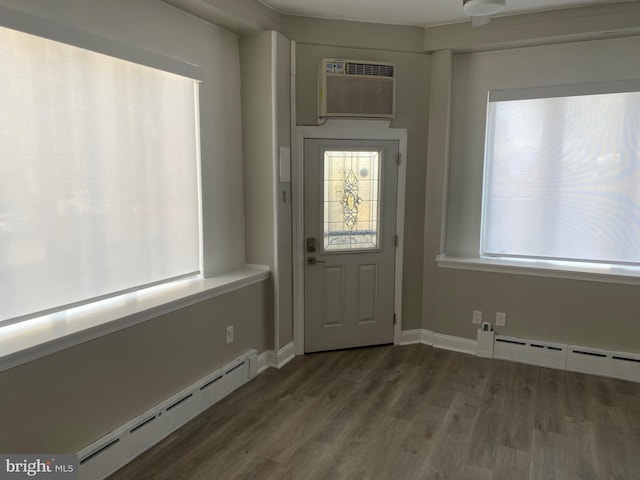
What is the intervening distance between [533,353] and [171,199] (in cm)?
321

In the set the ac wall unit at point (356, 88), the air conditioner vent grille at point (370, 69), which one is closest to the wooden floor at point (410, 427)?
the ac wall unit at point (356, 88)

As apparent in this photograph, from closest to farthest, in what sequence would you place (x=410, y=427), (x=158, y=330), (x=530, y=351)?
(x=158, y=330)
(x=410, y=427)
(x=530, y=351)

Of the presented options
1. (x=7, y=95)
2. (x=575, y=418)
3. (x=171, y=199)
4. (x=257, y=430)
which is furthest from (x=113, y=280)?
(x=575, y=418)

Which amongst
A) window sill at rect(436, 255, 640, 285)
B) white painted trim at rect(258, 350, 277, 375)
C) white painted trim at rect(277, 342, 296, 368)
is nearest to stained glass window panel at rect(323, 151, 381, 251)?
window sill at rect(436, 255, 640, 285)

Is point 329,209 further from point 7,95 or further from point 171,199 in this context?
point 7,95

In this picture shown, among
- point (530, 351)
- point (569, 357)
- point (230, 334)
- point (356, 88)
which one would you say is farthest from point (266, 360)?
point (569, 357)

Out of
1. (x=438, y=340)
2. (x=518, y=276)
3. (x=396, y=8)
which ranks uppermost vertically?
(x=396, y=8)

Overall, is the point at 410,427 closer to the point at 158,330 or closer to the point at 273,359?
the point at 273,359

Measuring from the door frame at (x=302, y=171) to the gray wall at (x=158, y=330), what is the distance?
0.34 meters

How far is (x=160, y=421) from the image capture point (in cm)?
275

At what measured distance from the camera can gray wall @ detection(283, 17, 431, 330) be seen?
373 centimetres

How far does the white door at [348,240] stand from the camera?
3959 mm

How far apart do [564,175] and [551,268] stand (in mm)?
798

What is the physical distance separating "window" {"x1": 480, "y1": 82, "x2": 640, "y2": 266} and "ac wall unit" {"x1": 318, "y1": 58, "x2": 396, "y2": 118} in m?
0.97
